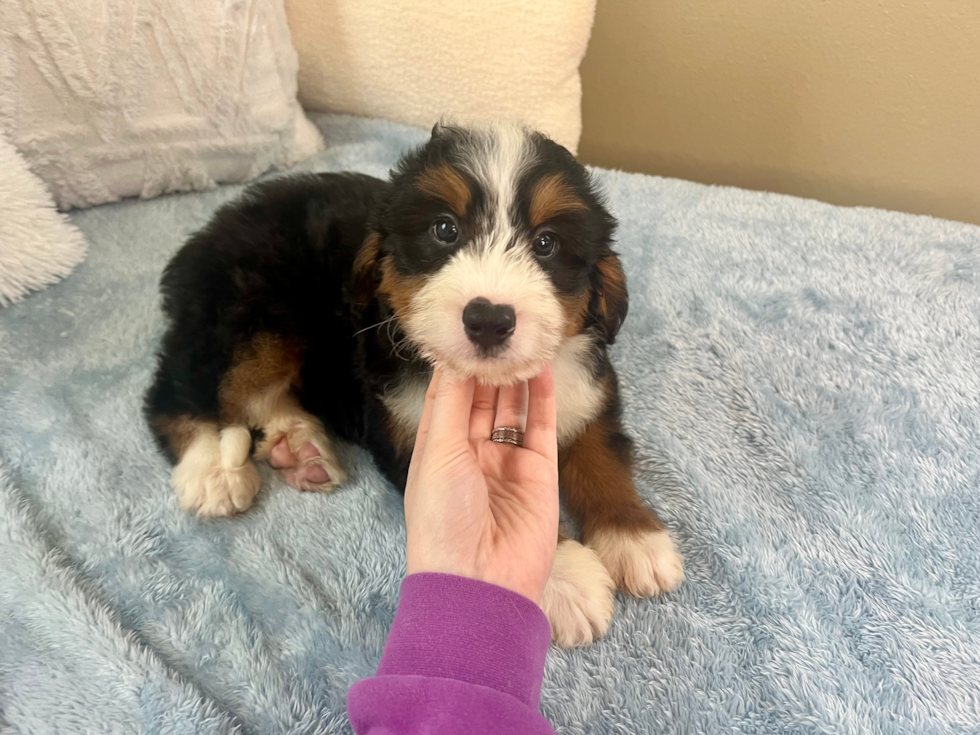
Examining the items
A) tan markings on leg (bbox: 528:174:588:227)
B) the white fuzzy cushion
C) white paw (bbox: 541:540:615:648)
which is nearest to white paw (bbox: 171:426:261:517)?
white paw (bbox: 541:540:615:648)

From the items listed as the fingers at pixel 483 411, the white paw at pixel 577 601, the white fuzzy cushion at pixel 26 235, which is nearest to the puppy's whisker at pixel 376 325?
the fingers at pixel 483 411

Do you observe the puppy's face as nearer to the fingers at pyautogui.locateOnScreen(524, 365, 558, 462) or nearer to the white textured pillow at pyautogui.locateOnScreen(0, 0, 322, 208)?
the fingers at pyautogui.locateOnScreen(524, 365, 558, 462)

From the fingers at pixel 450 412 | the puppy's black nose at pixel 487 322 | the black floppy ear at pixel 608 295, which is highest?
the puppy's black nose at pixel 487 322

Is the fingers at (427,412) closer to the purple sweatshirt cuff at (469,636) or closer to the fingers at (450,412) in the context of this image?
the fingers at (450,412)

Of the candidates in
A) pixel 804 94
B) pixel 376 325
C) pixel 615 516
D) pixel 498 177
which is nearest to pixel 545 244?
pixel 498 177

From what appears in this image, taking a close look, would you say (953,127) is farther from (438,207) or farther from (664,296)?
(438,207)

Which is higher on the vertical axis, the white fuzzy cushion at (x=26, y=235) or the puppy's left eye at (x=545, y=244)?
the puppy's left eye at (x=545, y=244)
